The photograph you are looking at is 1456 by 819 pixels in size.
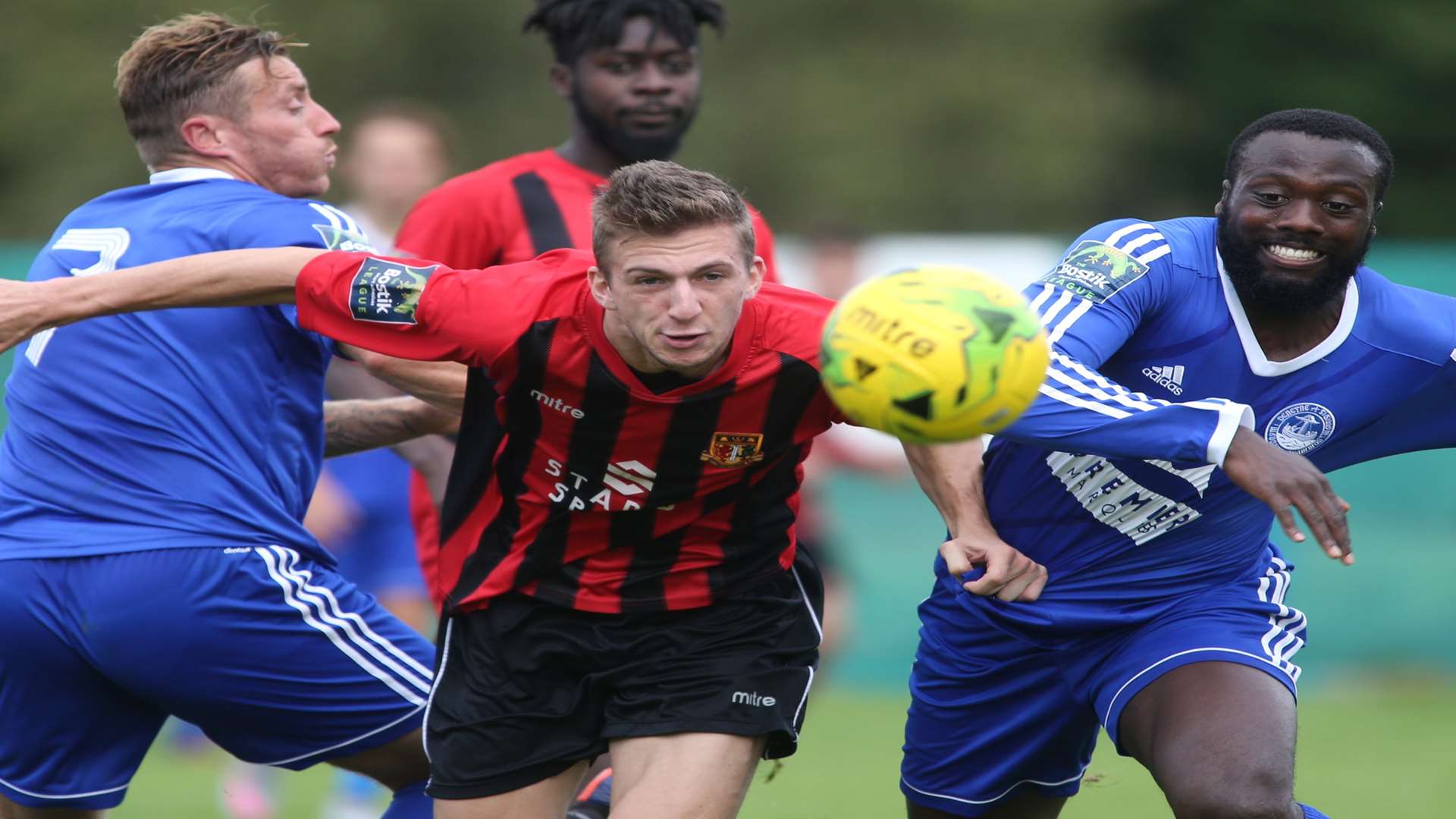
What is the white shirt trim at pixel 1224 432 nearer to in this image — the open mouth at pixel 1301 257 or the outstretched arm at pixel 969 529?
the open mouth at pixel 1301 257

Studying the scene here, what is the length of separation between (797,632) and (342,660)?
45.9 inches

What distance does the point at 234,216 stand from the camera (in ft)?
14.9

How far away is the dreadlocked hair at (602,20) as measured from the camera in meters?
6.11

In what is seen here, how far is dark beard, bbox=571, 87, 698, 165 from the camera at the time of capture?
Answer: 19.9 ft

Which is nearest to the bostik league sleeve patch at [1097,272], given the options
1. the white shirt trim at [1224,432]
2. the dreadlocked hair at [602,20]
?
the white shirt trim at [1224,432]

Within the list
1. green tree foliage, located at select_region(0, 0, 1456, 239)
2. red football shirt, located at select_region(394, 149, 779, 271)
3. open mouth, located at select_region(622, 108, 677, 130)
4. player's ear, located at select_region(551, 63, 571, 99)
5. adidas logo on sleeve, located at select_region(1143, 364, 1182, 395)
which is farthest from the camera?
green tree foliage, located at select_region(0, 0, 1456, 239)

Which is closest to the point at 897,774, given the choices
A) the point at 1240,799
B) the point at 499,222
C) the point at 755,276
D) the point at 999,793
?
the point at 999,793

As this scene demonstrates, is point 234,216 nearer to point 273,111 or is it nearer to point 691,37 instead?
point 273,111

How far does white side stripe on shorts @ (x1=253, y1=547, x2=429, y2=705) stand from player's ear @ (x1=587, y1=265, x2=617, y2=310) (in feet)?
3.46

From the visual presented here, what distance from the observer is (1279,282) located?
450 centimetres

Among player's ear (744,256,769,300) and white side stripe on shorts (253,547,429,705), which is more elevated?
player's ear (744,256,769,300)

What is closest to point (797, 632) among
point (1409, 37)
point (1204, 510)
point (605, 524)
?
point (605, 524)

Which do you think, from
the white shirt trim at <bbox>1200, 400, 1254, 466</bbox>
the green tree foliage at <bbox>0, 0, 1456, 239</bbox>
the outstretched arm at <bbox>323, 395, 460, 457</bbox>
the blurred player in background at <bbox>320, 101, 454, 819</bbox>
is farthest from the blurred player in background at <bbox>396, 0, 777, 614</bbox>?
the green tree foliage at <bbox>0, 0, 1456, 239</bbox>

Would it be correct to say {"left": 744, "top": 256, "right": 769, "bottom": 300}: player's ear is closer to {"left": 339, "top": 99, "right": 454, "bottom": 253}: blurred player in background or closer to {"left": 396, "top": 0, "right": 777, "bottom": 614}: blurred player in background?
{"left": 396, "top": 0, "right": 777, "bottom": 614}: blurred player in background
